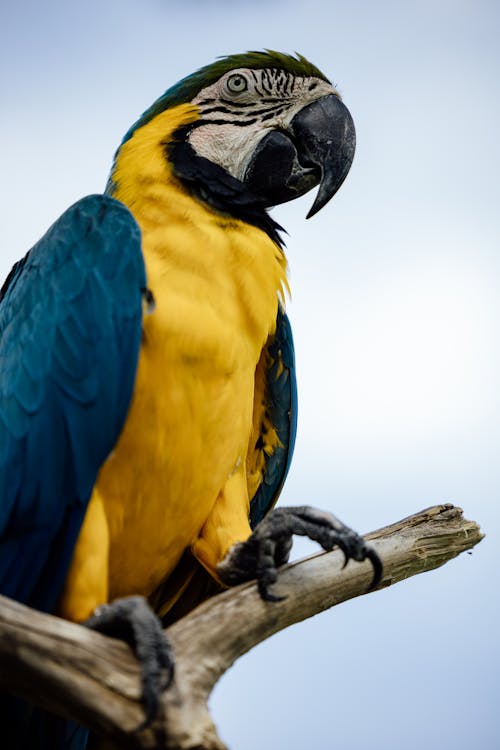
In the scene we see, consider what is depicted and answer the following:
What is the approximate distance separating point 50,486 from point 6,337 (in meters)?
0.59

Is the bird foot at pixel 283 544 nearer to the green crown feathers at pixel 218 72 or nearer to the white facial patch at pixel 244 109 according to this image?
the white facial patch at pixel 244 109

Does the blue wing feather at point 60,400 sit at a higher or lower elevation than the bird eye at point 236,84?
lower

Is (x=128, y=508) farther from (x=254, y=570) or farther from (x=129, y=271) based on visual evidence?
(x=129, y=271)

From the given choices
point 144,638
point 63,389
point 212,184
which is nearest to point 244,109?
point 212,184

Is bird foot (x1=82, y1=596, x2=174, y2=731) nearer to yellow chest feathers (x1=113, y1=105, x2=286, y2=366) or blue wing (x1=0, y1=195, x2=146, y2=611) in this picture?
blue wing (x1=0, y1=195, x2=146, y2=611)

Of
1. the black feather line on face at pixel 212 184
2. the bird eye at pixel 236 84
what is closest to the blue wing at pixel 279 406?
the black feather line on face at pixel 212 184

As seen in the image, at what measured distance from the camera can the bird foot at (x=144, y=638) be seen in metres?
1.65

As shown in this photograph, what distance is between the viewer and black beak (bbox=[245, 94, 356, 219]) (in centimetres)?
282

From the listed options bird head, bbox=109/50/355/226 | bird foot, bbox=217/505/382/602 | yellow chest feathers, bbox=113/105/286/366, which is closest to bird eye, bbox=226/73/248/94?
bird head, bbox=109/50/355/226

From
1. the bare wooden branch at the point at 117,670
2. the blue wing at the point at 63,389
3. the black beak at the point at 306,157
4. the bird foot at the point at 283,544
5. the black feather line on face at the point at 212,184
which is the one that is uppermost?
the black beak at the point at 306,157

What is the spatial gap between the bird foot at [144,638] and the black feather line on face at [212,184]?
140 cm

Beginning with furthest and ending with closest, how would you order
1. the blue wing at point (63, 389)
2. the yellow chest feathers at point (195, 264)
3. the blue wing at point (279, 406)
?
the blue wing at point (279, 406)
the yellow chest feathers at point (195, 264)
the blue wing at point (63, 389)

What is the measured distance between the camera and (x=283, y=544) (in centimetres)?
241

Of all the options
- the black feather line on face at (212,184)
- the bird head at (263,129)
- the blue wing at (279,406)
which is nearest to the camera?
the black feather line on face at (212,184)
